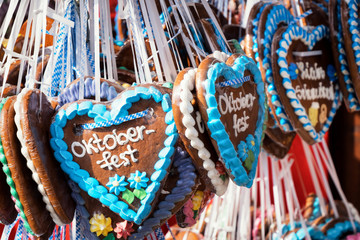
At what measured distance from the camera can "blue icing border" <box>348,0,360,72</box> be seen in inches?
35.7

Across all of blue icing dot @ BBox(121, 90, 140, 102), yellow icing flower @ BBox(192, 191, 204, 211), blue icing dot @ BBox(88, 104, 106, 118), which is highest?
blue icing dot @ BBox(121, 90, 140, 102)

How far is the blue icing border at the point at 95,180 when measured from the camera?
0.53 m

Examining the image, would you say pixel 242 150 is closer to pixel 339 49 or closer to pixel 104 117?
pixel 104 117

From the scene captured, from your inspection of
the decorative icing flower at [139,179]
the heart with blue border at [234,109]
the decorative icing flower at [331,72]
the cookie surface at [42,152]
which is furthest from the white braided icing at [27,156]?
the decorative icing flower at [331,72]

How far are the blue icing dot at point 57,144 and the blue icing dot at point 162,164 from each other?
0.11 m

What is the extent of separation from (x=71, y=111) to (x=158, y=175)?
5.2 inches

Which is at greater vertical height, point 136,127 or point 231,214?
point 136,127

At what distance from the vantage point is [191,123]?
20.2 inches

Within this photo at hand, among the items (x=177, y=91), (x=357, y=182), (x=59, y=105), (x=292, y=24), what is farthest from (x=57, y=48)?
(x=357, y=182)

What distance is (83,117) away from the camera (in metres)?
0.55

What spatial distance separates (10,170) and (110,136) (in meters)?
0.12

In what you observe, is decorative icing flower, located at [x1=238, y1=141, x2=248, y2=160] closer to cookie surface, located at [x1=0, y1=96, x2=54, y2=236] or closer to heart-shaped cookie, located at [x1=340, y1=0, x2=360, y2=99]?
cookie surface, located at [x1=0, y1=96, x2=54, y2=236]

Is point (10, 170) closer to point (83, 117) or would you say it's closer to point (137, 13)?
point (83, 117)

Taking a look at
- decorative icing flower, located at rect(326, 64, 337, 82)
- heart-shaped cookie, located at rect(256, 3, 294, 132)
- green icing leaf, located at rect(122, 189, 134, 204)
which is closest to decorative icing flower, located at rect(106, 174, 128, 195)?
green icing leaf, located at rect(122, 189, 134, 204)
